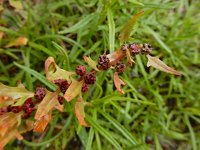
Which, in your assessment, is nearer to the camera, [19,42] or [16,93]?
[16,93]

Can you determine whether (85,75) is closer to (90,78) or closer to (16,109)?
(90,78)

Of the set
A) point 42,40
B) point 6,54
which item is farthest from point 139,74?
point 6,54

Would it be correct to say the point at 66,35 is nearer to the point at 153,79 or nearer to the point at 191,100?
the point at 153,79

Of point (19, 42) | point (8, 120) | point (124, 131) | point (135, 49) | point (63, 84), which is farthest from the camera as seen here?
point (19, 42)

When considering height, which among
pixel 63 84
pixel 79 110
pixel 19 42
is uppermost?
pixel 19 42

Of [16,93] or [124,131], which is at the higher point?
[16,93]

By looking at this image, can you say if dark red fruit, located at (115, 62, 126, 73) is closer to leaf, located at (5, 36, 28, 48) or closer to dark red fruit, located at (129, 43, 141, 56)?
dark red fruit, located at (129, 43, 141, 56)

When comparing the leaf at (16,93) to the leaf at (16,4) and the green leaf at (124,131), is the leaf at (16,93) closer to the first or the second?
the green leaf at (124,131)

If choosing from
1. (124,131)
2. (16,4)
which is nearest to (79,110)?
(124,131)
